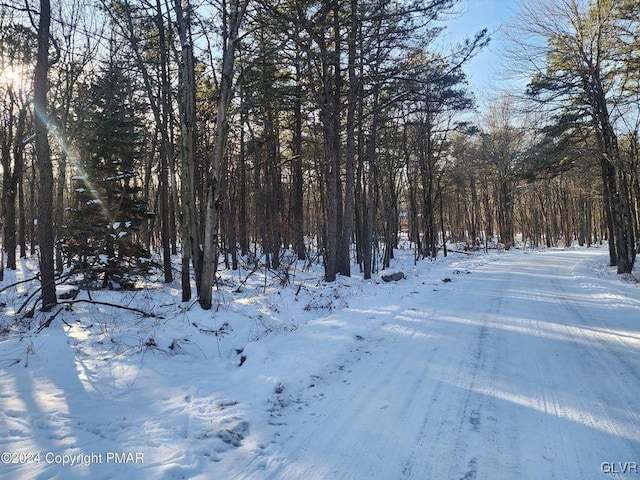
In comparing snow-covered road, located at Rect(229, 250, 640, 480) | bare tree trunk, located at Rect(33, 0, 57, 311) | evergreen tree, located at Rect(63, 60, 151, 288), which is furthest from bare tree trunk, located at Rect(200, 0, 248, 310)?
evergreen tree, located at Rect(63, 60, 151, 288)

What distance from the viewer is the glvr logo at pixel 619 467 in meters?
2.73

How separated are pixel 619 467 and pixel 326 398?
2500 mm

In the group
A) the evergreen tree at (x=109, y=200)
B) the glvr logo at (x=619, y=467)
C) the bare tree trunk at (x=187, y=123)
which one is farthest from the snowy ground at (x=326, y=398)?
the evergreen tree at (x=109, y=200)

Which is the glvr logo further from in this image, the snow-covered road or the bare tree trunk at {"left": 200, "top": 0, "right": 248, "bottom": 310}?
the bare tree trunk at {"left": 200, "top": 0, "right": 248, "bottom": 310}

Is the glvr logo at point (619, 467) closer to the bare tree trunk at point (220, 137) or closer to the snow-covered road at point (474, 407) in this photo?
the snow-covered road at point (474, 407)

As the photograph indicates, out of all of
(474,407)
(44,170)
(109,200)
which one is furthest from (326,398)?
(109,200)

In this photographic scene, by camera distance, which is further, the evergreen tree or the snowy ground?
the evergreen tree

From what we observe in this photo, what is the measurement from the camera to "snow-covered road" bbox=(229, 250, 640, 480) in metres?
2.84

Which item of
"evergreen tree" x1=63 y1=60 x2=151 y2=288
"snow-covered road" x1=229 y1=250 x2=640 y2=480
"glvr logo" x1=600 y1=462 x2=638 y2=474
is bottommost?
"glvr logo" x1=600 y1=462 x2=638 y2=474

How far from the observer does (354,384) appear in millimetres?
4371

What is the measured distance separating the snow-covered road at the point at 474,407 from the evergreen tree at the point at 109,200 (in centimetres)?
1000

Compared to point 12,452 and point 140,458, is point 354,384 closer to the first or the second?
point 140,458

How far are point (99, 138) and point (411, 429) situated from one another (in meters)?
14.7

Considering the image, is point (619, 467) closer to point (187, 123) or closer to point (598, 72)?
point (187, 123)
